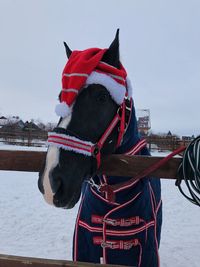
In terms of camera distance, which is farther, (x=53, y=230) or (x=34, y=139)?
(x=34, y=139)

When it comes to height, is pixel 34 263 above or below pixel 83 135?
below

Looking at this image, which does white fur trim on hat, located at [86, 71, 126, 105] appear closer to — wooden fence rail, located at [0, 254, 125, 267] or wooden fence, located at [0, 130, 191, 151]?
wooden fence rail, located at [0, 254, 125, 267]

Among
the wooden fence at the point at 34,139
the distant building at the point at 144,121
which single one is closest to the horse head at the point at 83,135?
the wooden fence at the point at 34,139

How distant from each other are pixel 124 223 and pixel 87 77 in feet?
3.41

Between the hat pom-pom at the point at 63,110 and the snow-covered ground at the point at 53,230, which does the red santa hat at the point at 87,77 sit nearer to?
the hat pom-pom at the point at 63,110

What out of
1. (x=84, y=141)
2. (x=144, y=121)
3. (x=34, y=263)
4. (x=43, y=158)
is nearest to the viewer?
(x=34, y=263)

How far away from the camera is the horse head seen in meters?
1.59

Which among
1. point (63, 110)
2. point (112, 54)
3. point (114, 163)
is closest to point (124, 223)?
point (114, 163)

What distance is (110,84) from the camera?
187cm

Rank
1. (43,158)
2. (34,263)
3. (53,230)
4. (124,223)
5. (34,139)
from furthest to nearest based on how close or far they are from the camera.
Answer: (34,139), (53,230), (124,223), (43,158), (34,263)

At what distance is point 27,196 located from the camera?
7.55m

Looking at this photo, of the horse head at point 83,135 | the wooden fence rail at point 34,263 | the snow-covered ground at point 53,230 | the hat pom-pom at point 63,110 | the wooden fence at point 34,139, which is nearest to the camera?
the wooden fence rail at point 34,263

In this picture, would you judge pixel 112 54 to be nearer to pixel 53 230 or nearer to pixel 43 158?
pixel 43 158

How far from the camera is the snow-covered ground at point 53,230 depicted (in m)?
4.46
